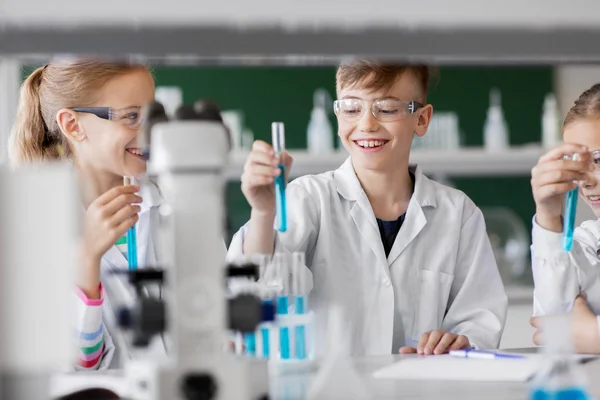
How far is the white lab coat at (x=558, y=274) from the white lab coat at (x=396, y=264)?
111mm

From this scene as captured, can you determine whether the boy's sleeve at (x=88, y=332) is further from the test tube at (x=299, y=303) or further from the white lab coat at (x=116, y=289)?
the test tube at (x=299, y=303)

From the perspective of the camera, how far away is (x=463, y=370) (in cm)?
122

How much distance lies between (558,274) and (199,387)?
3.90ft

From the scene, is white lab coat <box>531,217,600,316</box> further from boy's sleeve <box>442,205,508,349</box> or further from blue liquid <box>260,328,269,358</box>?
blue liquid <box>260,328,269,358</box>

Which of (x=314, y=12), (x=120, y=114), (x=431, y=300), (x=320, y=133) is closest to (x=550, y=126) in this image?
(x=320, y=133)

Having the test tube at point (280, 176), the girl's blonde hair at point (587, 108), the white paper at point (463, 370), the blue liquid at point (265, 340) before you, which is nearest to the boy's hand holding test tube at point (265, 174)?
the test tube at point (280, 176)

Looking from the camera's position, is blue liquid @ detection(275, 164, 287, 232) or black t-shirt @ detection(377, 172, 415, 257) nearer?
blue liquid @ detection(275, 164, 287, 232)

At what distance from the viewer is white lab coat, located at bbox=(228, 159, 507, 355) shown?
1866mm

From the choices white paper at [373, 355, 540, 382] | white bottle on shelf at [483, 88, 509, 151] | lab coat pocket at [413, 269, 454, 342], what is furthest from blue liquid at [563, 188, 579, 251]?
white bottle on shelf at [483, 88, 509, 151]

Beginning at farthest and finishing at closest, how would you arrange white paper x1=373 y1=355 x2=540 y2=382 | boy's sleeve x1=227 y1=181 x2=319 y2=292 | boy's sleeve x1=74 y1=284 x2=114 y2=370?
1. boy's sleeve x1=227 y1=181 x2=319 y2=292
2. boy's sleeve x1=74 y1=284 x2=114 y2=370
3. white paper x1=373 y1=355 x2=540 y2=382

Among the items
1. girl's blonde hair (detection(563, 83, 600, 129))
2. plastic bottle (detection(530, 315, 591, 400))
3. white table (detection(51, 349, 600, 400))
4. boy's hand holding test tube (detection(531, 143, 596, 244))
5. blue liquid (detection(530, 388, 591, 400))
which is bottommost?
white table (detection(51, 349, 600, 400))

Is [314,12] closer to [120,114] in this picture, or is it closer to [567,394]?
[567,394]

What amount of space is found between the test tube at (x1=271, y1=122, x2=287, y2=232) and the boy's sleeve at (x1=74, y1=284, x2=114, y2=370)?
1.31 ft

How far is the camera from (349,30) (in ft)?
2.25
